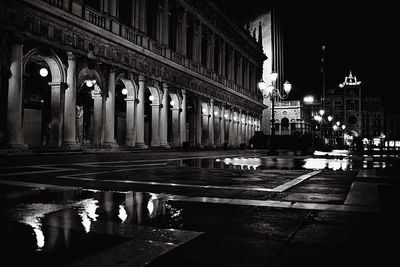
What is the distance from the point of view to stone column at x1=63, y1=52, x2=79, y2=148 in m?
19.1

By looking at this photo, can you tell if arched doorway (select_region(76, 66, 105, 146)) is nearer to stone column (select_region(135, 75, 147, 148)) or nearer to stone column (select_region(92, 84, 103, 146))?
stone column (select_region(92, 84, 103, 146))

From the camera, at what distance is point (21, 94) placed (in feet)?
53.4

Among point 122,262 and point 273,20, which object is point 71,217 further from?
point 273,20

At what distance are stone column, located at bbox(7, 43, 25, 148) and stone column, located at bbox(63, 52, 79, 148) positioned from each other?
3150mm

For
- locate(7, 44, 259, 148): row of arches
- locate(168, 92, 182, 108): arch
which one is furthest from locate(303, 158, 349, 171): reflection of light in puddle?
locate(168, 92, 182, 108): arch

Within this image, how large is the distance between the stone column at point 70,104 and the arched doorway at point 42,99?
0.96 feet

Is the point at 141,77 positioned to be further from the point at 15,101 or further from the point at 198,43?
the point at 198,43

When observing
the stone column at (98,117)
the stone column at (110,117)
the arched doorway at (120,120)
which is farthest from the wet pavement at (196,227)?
the arched doorway at (120,120)

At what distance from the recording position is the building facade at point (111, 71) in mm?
16734

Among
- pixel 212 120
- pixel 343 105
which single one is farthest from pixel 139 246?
pixel 343 105

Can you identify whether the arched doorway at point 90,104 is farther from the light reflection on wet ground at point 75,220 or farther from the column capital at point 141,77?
the light reflection on wet ground at point 75,220

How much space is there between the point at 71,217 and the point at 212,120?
36198 millimetres

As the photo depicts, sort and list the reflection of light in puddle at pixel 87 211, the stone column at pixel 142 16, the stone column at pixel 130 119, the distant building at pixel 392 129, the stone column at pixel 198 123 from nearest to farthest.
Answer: the reflection of light in puddle at pixel 87 211 < the distant building at pixel 392 129 < the stone column at pixel 130 119 < the stone column at pixel 142 16 < the stone column at pixel 198 123

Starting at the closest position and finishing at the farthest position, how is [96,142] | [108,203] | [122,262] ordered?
[122,262] < [108,203] < [96,142]
